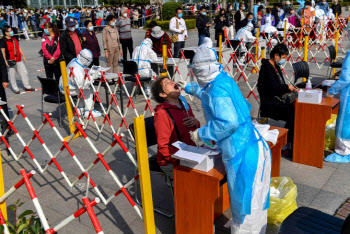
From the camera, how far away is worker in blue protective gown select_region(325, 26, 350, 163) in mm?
4500

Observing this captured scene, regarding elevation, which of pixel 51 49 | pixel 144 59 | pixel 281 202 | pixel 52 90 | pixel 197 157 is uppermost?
pixel 51 49

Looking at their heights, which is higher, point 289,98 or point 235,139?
point 235,139

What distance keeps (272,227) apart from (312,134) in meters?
1.61

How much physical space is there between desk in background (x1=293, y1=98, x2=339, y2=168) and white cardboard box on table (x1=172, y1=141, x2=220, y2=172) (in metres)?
2.10

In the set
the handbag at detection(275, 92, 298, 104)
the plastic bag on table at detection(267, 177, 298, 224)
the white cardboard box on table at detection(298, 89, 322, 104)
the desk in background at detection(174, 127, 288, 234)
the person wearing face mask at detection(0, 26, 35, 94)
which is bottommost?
the plastic bag on table at detection(267, 177, 298, 224)

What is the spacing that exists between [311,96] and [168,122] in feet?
7.16

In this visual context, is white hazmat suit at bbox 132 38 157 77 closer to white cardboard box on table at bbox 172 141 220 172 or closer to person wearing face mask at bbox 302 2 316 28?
white cardboard box on table at bbox 172 141 220 172

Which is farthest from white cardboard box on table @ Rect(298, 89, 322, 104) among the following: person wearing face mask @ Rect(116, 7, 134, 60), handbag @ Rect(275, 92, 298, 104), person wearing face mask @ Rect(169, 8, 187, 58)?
person wearing face mask @ Rect(116, 7, 134, 60)

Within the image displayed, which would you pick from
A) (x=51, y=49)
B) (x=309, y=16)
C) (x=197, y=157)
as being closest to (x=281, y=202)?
(x=197, y=157)

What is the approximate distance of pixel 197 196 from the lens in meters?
3.04

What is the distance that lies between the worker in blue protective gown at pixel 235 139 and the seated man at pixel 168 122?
0.49 meters

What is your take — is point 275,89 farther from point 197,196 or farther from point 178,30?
point 178,30

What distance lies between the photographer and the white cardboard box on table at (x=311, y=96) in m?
4.60

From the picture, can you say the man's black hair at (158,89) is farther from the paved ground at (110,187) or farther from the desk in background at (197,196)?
the paved ground at (110,187)
